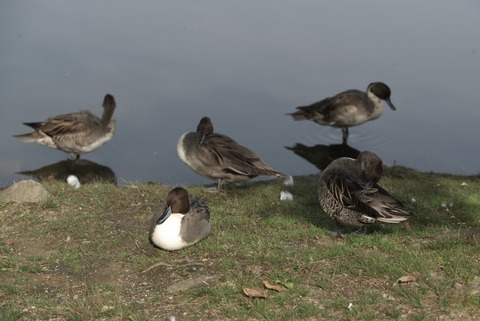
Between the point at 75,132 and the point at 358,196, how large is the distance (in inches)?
261

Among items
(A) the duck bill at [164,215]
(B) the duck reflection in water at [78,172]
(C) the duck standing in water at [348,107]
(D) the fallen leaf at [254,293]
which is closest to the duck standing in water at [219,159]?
(B) the duck reflection in water at [78,172]

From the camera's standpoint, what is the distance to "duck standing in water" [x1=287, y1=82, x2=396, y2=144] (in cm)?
1427

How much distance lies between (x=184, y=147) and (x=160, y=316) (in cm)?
479

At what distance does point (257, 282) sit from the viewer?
6.97 meters

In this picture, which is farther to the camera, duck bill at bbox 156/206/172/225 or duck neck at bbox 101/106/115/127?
duck neck at bbox 101/106/115/127

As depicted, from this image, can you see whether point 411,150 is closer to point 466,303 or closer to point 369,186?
point 369,186

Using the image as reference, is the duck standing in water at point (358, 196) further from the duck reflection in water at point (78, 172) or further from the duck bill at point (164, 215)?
the duck reflection in water at point (78, 172)

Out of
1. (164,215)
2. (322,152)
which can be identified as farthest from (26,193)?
(322,152)

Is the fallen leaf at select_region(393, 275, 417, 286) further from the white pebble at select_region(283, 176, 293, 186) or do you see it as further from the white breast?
the white pebble at select_region(283, 176, 293, 186)

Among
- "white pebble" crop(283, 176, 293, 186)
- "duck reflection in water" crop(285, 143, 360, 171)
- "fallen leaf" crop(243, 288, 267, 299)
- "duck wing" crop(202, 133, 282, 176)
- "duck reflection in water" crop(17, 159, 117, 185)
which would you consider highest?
"duck wing" crop(202, 133, 282, 176)

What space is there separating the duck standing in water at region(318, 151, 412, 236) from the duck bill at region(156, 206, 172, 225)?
1726 millimetres

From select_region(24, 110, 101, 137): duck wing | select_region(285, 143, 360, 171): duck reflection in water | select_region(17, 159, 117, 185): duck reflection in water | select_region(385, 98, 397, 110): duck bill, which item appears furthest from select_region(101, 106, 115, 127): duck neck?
select_region(385, 98, 397, 110): duck bill

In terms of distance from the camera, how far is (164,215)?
26.8ft

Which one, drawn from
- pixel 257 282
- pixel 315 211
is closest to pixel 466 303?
pixel 257 282
